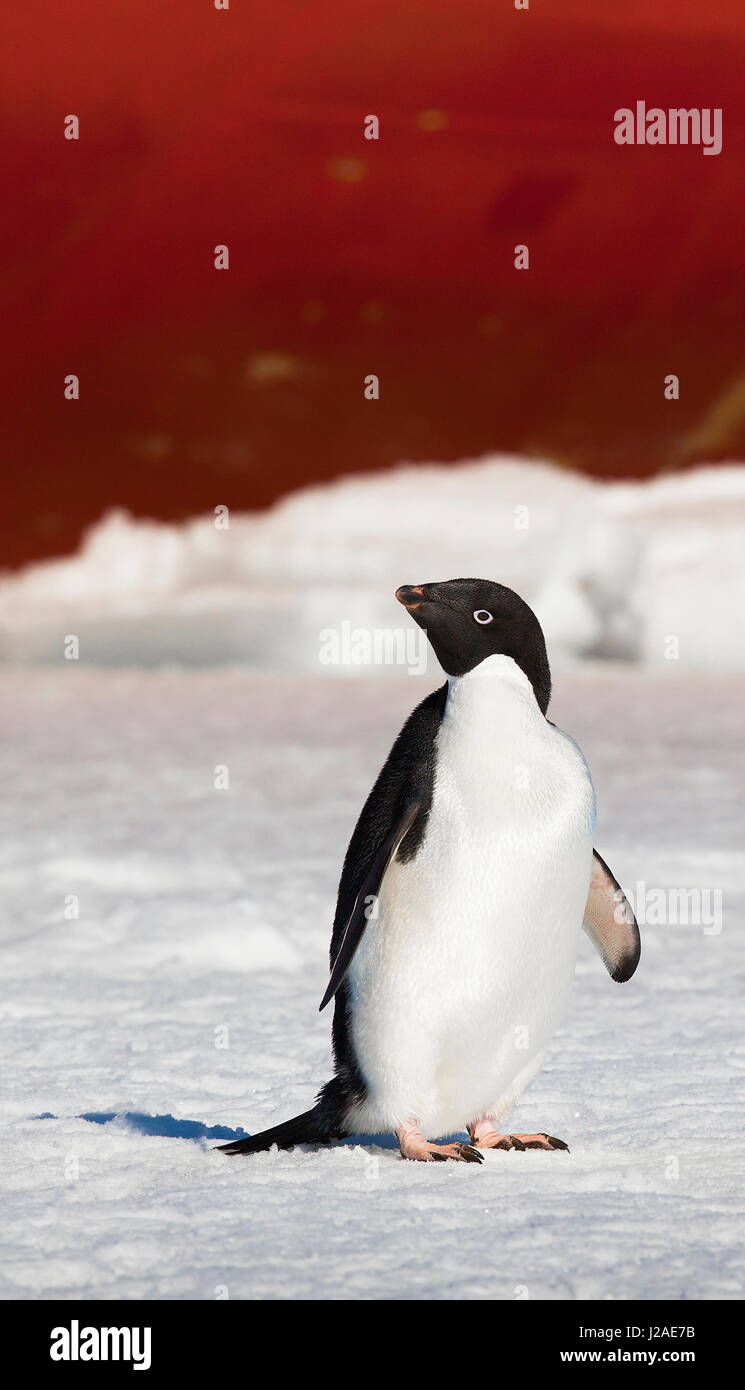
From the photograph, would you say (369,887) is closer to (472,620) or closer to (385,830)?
(385,830)

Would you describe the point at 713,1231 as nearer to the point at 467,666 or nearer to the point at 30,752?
the point at 467,666

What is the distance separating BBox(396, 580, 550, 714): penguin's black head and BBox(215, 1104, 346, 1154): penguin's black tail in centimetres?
111

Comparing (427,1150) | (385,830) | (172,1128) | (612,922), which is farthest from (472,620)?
(172,1128)

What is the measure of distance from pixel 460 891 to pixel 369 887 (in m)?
0.20

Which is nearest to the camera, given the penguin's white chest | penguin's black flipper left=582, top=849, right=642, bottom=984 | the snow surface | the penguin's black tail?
the snow surface

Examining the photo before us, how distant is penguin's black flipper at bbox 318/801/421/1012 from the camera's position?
327 centimetres

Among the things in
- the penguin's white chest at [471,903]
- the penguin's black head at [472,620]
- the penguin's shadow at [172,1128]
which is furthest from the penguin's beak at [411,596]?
the penguin's shadow at [172,1128]

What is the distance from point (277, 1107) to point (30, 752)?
16337 mm

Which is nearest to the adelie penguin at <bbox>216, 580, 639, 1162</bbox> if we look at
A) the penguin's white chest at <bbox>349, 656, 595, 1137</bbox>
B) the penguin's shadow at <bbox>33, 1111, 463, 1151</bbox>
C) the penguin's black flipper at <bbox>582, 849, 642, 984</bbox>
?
the penguin's white chest at <bbox>349, 656, 595, 1137</bbox>

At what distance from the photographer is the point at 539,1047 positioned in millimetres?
3518

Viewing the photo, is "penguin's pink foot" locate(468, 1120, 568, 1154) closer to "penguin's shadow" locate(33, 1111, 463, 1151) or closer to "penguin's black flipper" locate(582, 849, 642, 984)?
"penguin's shadow" locate(33, 1111, 463, 1151)

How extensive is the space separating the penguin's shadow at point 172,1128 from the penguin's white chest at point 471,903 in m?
0.20

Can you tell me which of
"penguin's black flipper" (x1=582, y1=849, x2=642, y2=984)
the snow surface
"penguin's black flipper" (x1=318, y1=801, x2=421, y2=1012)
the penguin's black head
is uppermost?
the penguin's black head

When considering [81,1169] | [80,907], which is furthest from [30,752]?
[81,1169]
